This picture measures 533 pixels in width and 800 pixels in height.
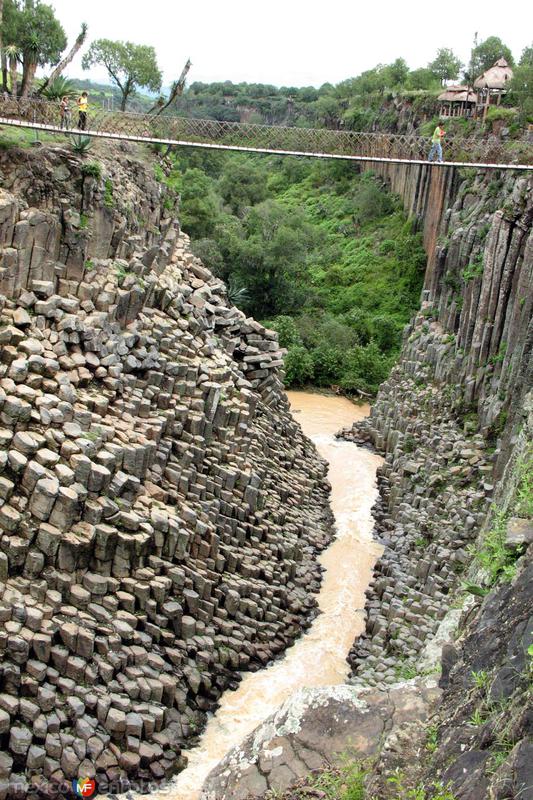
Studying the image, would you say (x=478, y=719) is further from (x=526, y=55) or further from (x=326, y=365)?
(x=526, y=55)

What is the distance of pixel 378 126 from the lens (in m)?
63.0

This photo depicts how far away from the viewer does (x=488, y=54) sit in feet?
198

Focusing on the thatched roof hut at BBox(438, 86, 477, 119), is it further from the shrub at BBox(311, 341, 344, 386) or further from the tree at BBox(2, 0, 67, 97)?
the tree at BBox(2, 0, 67, 97)

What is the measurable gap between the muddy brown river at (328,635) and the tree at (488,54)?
3741 centimetres

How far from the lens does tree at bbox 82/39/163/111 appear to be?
40500 mm

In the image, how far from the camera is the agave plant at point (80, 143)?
2197 centimetres

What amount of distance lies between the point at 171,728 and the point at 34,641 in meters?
3.15

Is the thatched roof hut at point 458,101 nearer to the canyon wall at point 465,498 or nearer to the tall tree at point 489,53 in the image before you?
the tall tree at point 489,53

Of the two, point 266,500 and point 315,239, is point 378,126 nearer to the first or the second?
point 315,239

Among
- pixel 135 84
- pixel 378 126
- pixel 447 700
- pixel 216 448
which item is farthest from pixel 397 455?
pixel 378 126

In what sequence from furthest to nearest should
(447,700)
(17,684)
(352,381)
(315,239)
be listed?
(315,239) < (352,381) < (17,684) < (447,700)

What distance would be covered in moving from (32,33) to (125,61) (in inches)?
453

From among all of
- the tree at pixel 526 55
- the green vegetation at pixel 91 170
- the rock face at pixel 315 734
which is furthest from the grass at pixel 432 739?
the tree at pixel 526 55

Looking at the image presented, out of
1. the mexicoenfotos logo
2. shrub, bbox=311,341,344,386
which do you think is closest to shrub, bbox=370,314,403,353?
shrub, bbox=311,341,344,386
